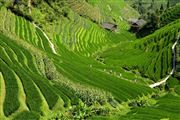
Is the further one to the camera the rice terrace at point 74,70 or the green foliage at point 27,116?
the rice terrace at point 74,70

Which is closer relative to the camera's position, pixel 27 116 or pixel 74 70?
pixel 27 116

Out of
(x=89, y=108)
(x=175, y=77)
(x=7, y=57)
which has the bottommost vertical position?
(x=175, y=77)

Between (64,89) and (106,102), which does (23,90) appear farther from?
(106,102)

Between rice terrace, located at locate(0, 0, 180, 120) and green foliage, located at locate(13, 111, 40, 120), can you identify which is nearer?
green foliage, located at locate(13, 111, 40, 120)

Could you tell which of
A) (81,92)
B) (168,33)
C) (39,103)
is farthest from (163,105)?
(168,33)

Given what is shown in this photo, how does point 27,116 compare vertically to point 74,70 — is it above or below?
above

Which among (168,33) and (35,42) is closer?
(35,42)

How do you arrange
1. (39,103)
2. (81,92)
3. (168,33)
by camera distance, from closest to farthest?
(39,103) → (81,92) → (168,33)

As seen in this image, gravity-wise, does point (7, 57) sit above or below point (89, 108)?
above
